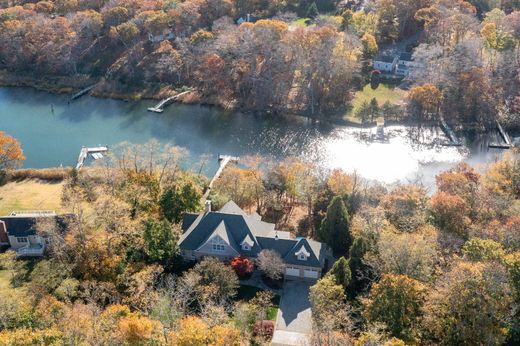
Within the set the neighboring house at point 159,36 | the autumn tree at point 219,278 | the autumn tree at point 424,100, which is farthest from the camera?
the neighboring house at point 159,36

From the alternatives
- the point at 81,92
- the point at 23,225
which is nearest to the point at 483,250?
the point at 23,225

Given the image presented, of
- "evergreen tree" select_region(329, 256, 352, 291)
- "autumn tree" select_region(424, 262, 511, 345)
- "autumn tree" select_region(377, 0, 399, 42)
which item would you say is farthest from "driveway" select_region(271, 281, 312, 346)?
"autumn tree" select_region(377, 0, 399, 42)

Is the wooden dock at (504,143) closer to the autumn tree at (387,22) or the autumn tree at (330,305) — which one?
the autumn tree at (387,22)

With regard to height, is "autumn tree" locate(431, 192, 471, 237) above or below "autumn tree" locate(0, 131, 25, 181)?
below

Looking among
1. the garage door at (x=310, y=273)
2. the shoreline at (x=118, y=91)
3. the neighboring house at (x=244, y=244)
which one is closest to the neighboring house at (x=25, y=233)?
the neighboring house at (x=244, y=244)

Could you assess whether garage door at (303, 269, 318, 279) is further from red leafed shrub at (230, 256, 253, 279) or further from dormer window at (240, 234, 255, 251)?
dormer window at (240, 234, 255, 251)
